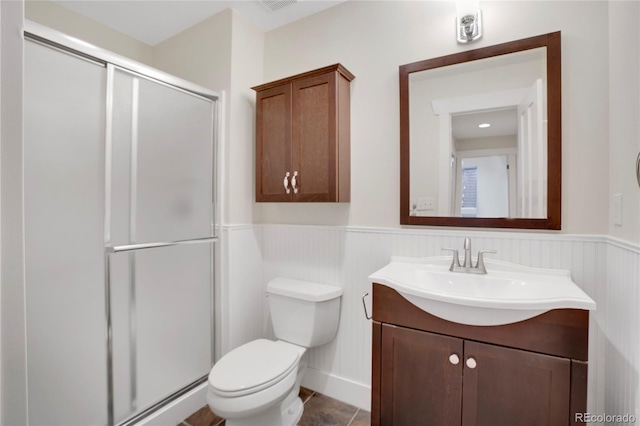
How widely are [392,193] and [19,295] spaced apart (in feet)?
5.20

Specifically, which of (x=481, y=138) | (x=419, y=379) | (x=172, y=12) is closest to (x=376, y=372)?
(x=419, y=379)

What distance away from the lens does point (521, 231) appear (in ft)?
4.73

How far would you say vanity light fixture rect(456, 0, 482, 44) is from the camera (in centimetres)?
148

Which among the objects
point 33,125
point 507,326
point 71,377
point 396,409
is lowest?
point 396,409

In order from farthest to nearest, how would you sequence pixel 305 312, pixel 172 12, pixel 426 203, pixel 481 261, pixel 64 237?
pixel 172 12 < pixel 305 312 < pixel 426 203 < pixel 481 261 < pixel 64 237

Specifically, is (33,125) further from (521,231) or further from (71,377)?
(521,231)

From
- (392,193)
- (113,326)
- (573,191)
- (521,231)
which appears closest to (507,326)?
(521,231)

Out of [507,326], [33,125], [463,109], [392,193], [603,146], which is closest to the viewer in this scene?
[507,326]

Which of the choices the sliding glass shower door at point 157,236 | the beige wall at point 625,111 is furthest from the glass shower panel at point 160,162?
the beige wall at point 625,111

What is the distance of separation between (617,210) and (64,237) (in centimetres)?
226

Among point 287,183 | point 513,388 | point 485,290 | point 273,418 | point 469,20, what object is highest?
point 469,20

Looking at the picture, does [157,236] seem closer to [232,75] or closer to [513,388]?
[232,75]

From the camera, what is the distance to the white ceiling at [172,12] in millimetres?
1896

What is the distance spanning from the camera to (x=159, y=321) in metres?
1.66
